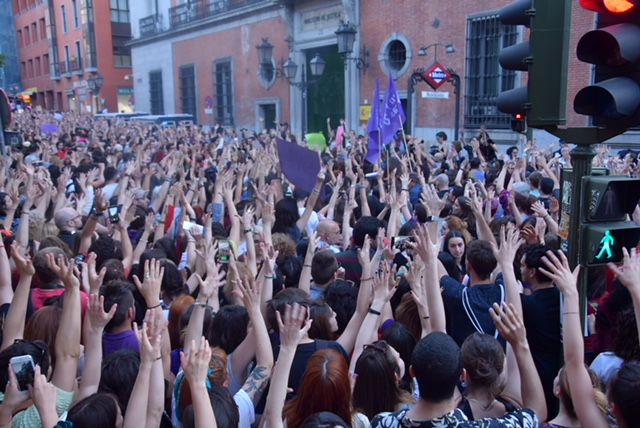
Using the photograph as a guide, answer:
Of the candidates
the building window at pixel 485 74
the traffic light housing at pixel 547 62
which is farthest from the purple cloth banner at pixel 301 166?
the building window at pixel 485 74

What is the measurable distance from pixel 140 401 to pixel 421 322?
5.74 feet

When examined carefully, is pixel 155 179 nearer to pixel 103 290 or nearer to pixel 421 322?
pixel 103 290

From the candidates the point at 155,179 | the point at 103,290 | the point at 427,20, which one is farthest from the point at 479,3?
the point at 103,290

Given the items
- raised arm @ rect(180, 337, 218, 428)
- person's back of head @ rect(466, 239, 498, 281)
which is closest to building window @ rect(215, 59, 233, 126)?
person's back of head @ rect(466, 239, 498, 281)

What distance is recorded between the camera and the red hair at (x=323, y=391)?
268cm

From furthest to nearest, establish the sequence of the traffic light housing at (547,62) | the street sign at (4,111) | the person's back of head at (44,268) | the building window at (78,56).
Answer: the building window at (78,56) < the street sign at (4,111) < the person's back of head at (44,268) < the traffic light housing at (547,62)

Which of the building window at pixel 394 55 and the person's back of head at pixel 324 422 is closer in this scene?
the person's back of head at pixel 324 422

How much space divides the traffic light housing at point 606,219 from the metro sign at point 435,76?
45.7 feet

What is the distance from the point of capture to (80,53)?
50625 millimetres

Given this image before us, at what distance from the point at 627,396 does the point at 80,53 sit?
5456 centimetres

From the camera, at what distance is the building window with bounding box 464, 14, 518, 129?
1795cm

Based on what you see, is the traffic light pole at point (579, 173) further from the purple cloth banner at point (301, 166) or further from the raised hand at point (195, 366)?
the purple cloth banner at point (301, 166)

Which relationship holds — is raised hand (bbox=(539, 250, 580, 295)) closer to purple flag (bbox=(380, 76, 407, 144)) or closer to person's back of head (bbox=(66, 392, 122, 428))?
person's back of head (bbox=(66, 392, 122, 428))

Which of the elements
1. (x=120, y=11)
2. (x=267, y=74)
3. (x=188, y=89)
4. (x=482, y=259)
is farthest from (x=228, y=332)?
(x=120, y=11)
